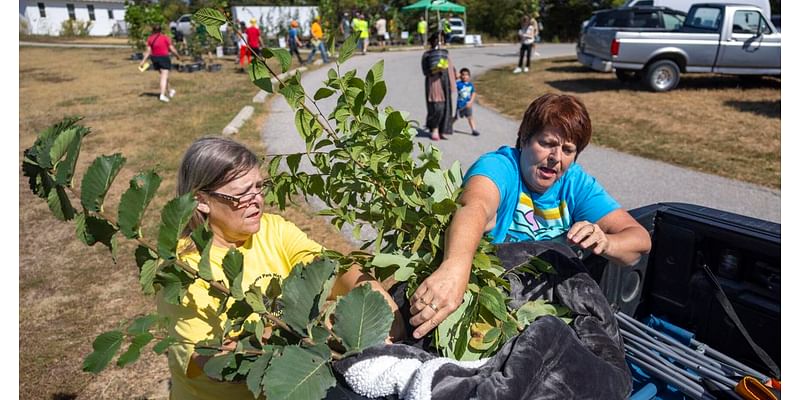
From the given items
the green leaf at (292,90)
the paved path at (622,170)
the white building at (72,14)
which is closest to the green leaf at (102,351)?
the green leaf at (292,90)

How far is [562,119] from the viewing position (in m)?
2.16

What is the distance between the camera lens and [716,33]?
13.8m

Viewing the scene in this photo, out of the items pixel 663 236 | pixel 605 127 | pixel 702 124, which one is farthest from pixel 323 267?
pixel 702 124

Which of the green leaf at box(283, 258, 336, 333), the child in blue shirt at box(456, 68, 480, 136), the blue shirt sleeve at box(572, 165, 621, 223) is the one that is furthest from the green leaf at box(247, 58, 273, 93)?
the child in blue shirt at box(456, 68, 480, 136)

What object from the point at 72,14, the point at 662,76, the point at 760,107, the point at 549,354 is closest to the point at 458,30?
the point at 662,76

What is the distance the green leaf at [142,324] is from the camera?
1.31 meters

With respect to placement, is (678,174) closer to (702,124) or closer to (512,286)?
(702,124)

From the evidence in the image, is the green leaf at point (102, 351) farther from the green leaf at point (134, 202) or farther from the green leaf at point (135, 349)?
the green leaf at point (134, 202)

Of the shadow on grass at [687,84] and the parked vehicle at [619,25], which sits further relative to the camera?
the shadow on grass at [687,84]

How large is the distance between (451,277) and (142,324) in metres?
0.81

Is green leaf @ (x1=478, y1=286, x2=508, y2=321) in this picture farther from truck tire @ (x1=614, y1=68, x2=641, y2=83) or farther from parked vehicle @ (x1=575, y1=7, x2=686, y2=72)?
truck tire @ (x1=614, y1=68, x2=641, y2=83)

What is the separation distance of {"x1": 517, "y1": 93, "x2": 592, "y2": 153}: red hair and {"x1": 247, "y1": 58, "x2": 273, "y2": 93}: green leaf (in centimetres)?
112

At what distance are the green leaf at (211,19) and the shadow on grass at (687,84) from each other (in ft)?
46.5

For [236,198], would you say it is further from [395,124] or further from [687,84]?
[687,84]
